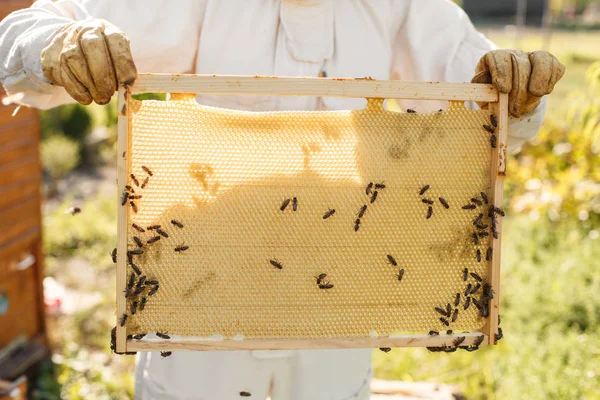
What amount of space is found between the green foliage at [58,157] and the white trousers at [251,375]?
6.79m

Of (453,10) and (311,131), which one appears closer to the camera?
(311,131)

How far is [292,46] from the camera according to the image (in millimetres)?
2055

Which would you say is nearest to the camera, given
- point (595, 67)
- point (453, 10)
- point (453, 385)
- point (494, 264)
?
point (494, 264)

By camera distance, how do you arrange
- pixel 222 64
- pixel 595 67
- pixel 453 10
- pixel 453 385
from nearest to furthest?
pixel 222 64, pixel 453 10, pixel 595 67, pixel 453 385

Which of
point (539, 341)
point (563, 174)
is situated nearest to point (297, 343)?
point (539, 341)

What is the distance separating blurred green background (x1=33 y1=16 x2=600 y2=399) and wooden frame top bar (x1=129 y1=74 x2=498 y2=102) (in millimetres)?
2033

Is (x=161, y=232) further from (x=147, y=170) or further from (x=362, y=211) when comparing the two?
(x=362, y=211)

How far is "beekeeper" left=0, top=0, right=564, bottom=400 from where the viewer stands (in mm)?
1890

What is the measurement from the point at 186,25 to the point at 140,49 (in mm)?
173

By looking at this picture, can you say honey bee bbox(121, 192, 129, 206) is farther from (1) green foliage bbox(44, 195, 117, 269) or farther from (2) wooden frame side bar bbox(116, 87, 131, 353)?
(1) green foliage bbox(44, 195, 117, 269)

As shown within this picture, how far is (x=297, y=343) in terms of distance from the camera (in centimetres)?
185

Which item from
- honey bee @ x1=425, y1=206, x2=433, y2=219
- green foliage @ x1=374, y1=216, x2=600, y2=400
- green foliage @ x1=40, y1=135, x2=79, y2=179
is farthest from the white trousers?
green foliage @ x1=40, y1=135, x2=79, y2=179

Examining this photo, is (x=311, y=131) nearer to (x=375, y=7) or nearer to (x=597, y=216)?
(x=375, y=7)

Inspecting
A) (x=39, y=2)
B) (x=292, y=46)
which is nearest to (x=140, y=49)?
(x=39, y=2)
